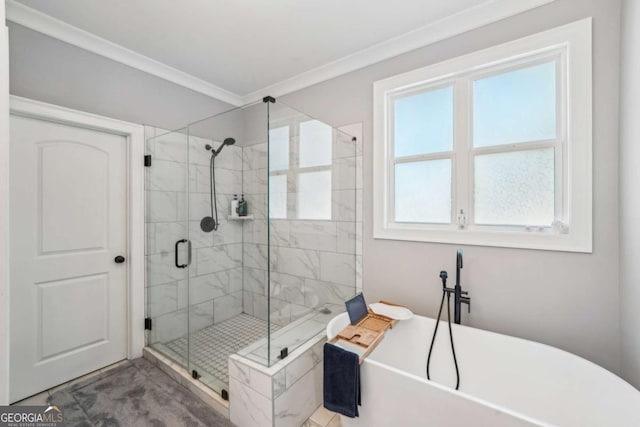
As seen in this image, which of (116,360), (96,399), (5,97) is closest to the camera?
(5,97)

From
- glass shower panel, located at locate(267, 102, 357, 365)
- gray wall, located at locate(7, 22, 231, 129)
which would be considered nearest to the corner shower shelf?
glass shower panel, located at locate(267, 102, 357, 365)

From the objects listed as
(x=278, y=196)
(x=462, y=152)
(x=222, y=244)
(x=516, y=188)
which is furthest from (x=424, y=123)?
(x=222, y=244)

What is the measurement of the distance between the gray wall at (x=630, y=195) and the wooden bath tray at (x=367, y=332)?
1.19 m

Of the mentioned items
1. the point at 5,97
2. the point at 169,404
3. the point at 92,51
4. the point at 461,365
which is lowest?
the point at 169,404

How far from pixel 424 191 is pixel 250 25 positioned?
182cm

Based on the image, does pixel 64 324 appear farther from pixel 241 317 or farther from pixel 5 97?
pixel 5 97

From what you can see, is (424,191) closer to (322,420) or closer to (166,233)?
(322,420)

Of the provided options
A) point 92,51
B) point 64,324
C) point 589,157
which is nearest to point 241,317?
point 64,324

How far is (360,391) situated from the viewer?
1.33 meters

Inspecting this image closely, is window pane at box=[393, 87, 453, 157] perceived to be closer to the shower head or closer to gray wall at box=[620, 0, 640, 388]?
gray wall at box=[620, 0, 640, 388]

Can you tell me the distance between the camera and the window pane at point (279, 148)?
1746 mm

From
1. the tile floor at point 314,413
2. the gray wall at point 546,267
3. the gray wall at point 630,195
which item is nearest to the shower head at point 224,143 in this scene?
the gray wall at point 546,267

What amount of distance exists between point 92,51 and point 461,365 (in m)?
3.49

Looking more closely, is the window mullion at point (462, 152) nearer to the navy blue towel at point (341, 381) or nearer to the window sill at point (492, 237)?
the window sill at point (492, 237)
